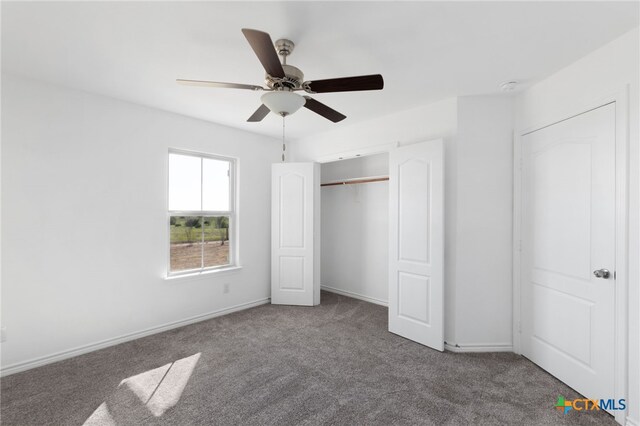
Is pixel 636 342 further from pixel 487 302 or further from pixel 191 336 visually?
pixel 191 336

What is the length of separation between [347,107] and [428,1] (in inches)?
66.6

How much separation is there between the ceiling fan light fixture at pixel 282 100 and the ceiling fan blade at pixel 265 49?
151 millimetres

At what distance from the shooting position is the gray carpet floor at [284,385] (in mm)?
1967

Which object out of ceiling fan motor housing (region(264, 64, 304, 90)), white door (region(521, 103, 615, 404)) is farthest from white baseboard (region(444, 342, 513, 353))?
ceiling fan motor housing (region(264, 64, 304, 90))

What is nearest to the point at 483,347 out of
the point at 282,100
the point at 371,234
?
the point at 371,234

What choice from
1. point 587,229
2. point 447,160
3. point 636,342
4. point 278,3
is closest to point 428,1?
point 278,3

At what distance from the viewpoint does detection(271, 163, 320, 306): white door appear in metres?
4.30

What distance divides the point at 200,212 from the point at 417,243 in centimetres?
269

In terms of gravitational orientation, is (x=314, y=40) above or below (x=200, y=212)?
above

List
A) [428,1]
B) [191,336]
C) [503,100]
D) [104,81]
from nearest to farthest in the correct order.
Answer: [428,1] < [104,81] < [503,100] < [191,336]

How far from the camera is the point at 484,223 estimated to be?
2.91 m

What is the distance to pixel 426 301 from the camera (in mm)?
3062

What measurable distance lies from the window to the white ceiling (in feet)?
3.55

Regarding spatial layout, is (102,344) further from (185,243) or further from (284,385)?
(284,385)
